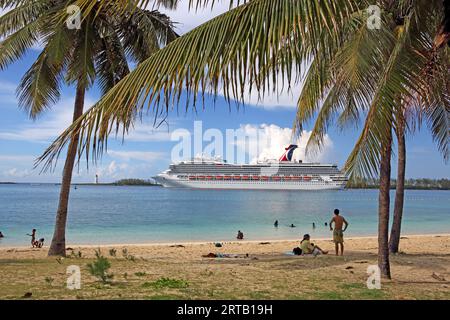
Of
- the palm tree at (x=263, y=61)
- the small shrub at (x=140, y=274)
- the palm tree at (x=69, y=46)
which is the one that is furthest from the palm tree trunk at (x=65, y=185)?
the palm tree at (x=263, y=61)

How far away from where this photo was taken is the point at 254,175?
88.8 metres

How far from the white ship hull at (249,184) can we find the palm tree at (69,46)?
252 ft

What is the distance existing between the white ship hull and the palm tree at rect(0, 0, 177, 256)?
252 ft

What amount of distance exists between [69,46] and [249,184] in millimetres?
82002

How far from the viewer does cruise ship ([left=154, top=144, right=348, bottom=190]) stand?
3349 inches

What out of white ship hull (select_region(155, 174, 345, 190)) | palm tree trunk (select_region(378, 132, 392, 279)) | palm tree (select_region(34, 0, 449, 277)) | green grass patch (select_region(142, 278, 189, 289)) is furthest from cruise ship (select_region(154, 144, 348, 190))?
palm tree (select_region(34, 0, 449, 277))

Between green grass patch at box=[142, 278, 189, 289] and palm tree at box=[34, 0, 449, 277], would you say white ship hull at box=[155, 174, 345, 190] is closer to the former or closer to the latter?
green grass patch at box=[142, 278, 189, 289]

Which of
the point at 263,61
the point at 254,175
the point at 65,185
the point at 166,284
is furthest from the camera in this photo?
the point at 254,175

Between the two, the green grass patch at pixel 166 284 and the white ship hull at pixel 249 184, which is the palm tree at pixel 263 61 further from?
the white ship hull at pixel 249 184

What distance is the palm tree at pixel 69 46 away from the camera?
27.7 ft

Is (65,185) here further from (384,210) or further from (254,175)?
(254,175)

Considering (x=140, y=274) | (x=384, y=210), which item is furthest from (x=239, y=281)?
(x=384, y=210)
